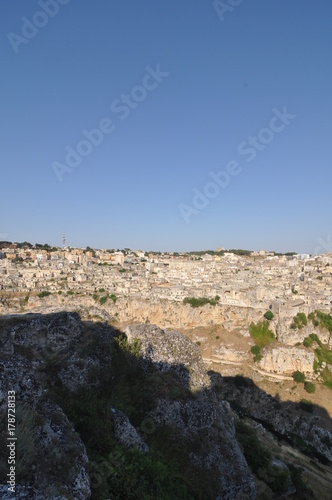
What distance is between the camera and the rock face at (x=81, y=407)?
4.88 m

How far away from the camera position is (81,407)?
7.77 m

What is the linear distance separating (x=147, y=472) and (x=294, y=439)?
103 feet

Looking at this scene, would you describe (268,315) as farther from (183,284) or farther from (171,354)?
(171,354)

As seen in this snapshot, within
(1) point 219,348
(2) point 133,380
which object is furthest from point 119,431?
(1) point 219,348

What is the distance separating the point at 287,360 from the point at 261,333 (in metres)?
5.34

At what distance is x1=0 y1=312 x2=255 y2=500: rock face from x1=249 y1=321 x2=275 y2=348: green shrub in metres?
32.3

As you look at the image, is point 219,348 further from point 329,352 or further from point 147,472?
point 147,472

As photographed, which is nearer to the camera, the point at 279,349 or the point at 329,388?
the point at 329,388

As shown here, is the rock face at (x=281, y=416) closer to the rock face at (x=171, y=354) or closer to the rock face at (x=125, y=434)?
the rock face at (x=171, y=354)

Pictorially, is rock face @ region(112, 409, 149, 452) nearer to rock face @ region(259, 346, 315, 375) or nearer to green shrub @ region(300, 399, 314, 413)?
→ green shrub @ region(300, 399, 314, 413)

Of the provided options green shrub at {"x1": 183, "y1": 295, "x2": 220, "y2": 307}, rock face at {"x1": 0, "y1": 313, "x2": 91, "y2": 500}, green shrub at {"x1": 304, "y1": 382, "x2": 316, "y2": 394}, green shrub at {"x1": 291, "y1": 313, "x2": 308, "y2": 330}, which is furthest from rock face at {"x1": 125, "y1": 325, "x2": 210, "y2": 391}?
green shrub at {"x1": 183, "y1": 295, "x2": 220, "y2": 307}

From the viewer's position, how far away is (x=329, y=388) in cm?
3566

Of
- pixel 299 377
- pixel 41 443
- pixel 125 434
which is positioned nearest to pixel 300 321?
pixel 299 377

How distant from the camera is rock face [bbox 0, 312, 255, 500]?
4.88 m
